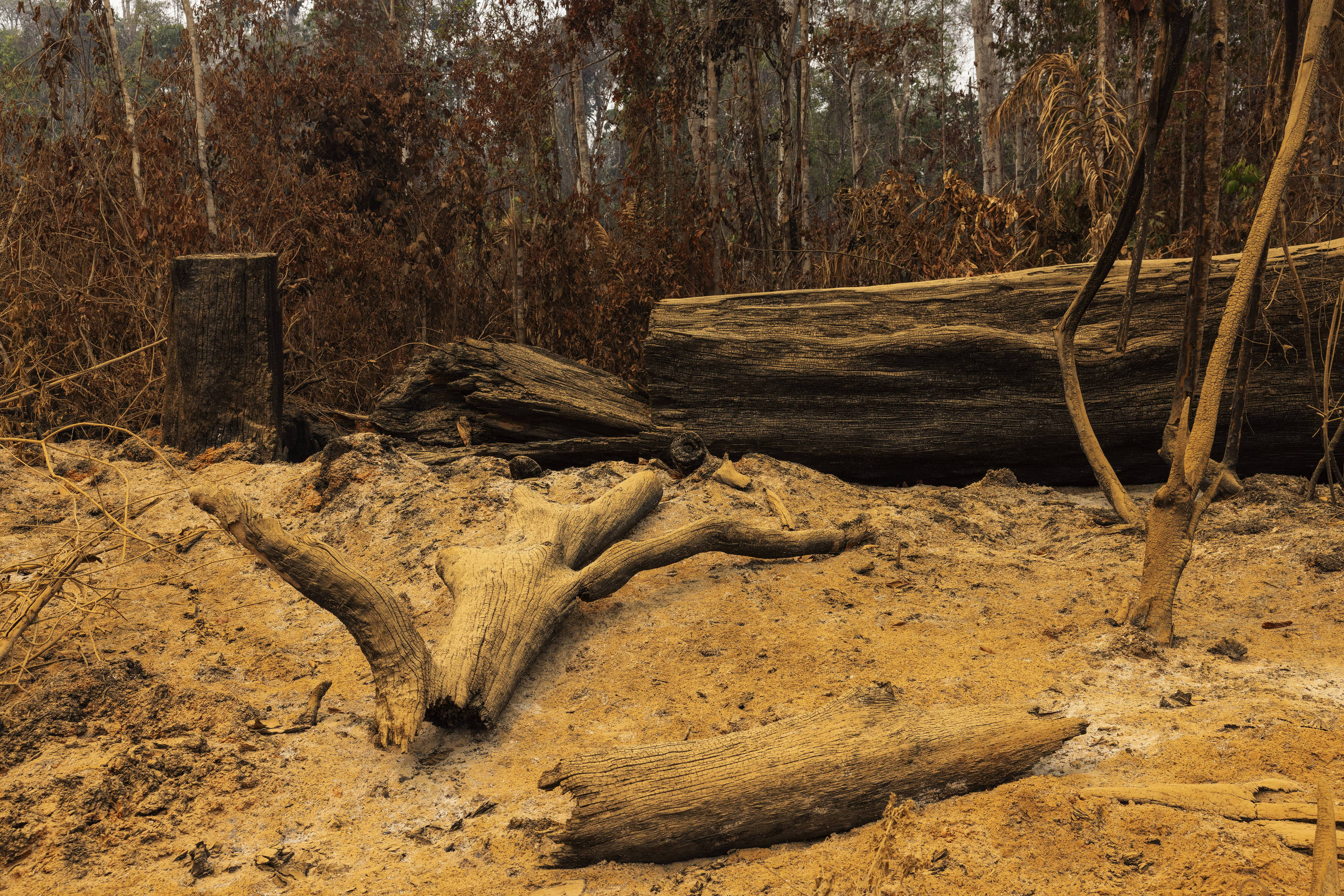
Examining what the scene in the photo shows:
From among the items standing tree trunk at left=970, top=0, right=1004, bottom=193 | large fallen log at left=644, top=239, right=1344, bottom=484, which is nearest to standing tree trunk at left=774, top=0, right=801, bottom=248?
large fallen log at left=644, top=239, right=1344, bottom=484

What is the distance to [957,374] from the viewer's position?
470cm

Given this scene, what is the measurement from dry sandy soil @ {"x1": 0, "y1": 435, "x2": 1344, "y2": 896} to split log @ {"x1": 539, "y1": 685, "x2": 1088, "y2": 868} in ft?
0.18

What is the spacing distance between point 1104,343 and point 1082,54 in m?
8.80

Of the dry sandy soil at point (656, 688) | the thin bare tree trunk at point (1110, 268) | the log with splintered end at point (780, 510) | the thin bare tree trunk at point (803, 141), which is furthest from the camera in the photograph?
the thin bare tree trunk at point (803, 141)

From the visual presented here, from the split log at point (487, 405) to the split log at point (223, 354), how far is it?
0.59 m

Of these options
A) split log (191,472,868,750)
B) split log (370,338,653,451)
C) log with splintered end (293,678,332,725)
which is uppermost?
split log (370,338,653,451)

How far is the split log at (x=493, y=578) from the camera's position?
8.16ft

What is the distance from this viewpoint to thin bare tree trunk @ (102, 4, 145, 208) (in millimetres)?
5766

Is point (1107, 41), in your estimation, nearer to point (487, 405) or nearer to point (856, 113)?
point (487, 405)

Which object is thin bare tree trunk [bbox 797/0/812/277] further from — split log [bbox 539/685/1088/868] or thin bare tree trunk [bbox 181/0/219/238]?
split log [bbox 539/685/1088/868]

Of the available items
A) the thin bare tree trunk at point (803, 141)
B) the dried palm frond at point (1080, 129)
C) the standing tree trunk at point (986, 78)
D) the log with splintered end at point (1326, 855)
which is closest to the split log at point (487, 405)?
the thin bare tree trunk at point (803, 141)

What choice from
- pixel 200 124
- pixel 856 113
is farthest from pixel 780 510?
pixel 856 113

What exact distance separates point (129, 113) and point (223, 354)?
112 inches

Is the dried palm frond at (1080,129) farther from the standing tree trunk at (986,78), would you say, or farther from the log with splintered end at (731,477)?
the standing tree trunk at (986,78)
